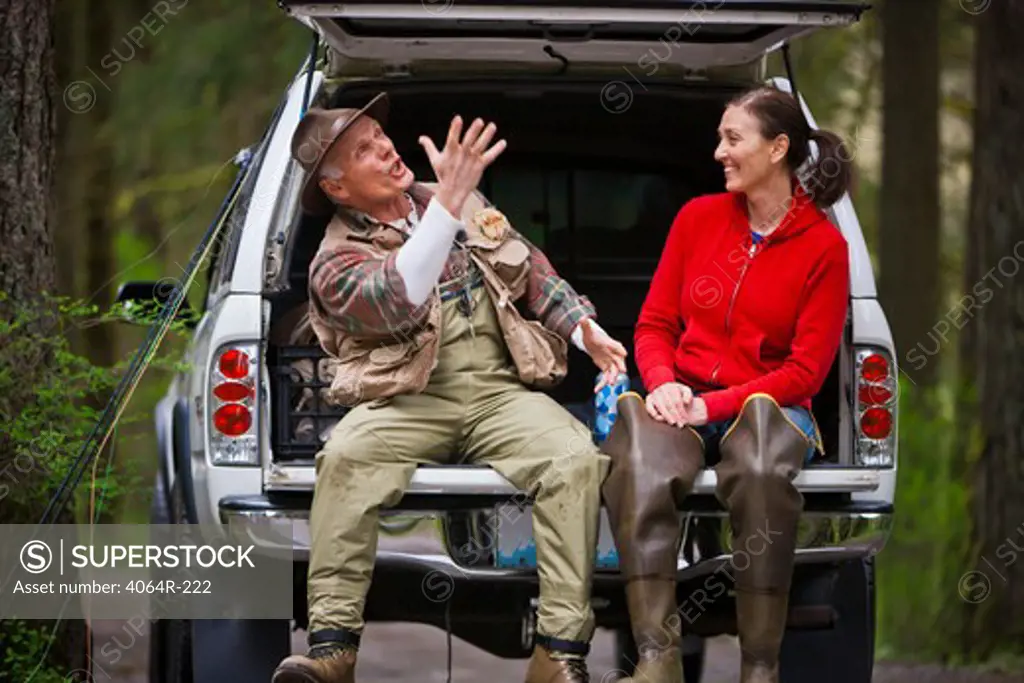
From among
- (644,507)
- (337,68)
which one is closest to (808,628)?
(644,507)

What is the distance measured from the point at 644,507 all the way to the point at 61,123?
7.59m

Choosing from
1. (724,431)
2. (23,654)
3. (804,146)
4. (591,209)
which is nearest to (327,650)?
(724,431)

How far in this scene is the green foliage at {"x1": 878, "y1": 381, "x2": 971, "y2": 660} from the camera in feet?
27.8

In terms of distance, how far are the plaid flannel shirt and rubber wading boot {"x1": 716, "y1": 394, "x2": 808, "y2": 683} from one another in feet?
2.36

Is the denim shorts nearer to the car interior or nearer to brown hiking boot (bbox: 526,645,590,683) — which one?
brown hiking boot (bbox: 526,645,590,683)

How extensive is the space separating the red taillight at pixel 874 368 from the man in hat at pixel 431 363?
0.71 metres

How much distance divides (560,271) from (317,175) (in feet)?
5.12

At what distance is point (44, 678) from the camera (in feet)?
20.3

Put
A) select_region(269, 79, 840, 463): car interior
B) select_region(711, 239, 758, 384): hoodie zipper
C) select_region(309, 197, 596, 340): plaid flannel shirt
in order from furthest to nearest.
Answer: select_region(269, 79, 840, 463): car interior < select_region(711, 239, 758, 384): hoodie zipper < select_region(309, 197, 596, 340): plaid flannel shirt

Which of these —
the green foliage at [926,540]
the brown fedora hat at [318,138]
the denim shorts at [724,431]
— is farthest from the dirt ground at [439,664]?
the denim shorts at [724,431]

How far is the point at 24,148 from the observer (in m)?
6.44

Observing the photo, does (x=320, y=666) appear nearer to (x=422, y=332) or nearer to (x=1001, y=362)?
(x=422, y=332)

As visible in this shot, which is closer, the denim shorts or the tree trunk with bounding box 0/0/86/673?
the denim shorts

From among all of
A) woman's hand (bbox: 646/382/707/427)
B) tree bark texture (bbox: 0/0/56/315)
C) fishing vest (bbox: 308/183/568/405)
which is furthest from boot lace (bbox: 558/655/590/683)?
tree bark texture (bbox: 0/0/56/315)
